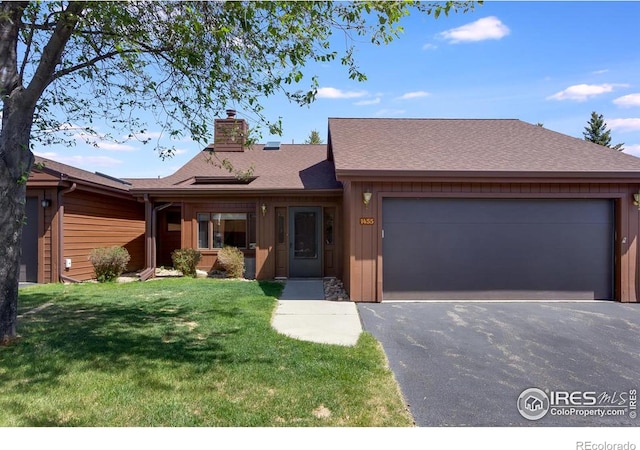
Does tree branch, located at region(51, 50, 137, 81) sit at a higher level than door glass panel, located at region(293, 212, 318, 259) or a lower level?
higher

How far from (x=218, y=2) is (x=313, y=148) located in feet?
32.4

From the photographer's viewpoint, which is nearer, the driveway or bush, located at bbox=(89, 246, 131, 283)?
the driveway

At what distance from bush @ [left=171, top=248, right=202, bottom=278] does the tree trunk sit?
5646 mm

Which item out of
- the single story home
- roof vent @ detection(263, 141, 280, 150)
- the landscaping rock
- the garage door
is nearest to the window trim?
the landscaping rock

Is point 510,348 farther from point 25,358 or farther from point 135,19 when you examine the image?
point 135,19

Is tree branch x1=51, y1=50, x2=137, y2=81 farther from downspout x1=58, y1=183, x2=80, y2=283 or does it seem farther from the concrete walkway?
downspout x1=58, y1=183, x2=80, y2=283

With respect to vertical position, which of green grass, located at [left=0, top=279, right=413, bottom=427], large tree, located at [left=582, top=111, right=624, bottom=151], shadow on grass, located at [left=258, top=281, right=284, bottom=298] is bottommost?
shadow on grass, located at [left=258, top=281, right=284, bottom=298]

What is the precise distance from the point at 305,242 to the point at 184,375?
272 inches

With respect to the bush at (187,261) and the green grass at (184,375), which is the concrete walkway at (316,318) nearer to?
the green grass at (184,375)

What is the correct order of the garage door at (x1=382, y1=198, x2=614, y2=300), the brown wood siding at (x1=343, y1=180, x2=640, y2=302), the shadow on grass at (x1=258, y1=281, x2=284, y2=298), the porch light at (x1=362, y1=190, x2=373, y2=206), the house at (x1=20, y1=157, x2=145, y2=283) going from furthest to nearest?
1. the house at (x1=20, y1=157, x2=145, y2=283)
2. the shadow on grass at (x1=258, y1=281, x2=284, y2=298)
3. the garage door at (x1=382, y1=198, x2=614, y2=300)
4. the brown wood siding at (x1=343, y1=180, x2=640, y2=302)
5. the porch light at (x1=362, y1=190, x2=373, y2=206)

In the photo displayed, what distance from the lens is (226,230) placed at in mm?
10852

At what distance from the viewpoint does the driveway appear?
3.11 metres
